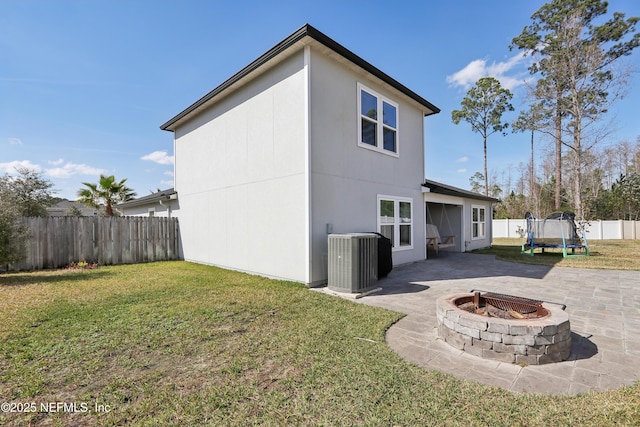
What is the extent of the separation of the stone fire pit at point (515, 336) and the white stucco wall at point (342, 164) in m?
3.57

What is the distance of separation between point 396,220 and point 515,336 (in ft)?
20.1

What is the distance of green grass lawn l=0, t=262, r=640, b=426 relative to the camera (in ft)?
6.72

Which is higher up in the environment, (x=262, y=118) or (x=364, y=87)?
(x=364, y=87)

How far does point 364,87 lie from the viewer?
770cm

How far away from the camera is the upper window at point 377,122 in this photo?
7.73 meters

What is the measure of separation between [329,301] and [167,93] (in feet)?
34.3

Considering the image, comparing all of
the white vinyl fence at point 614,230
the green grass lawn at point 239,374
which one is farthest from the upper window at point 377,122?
the white vinyl fence at point 614,230

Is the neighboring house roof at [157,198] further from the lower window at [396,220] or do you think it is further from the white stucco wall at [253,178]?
the lower window at [396,220]

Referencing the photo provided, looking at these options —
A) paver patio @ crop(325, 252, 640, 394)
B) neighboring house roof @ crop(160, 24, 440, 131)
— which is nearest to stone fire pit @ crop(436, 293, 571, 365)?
paver patio @ crop(325, 252, 640, 394)

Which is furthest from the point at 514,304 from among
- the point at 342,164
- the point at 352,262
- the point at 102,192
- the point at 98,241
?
the point at 102,192

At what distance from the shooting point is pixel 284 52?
6344 millimetres

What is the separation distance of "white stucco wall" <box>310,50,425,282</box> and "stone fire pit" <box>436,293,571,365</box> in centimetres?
357

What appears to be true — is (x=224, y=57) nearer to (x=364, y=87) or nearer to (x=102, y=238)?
(x=364, y=87)

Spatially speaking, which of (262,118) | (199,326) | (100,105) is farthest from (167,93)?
(199,326)
